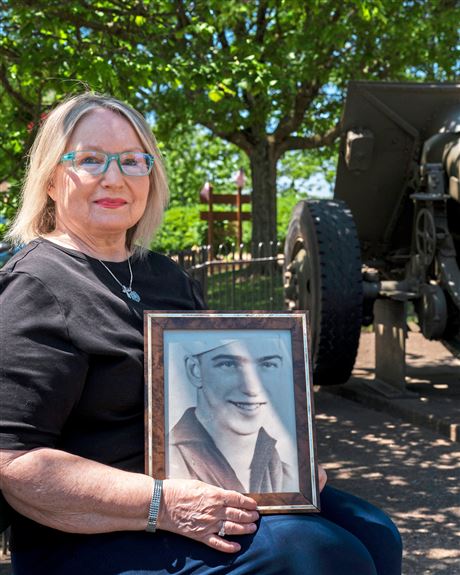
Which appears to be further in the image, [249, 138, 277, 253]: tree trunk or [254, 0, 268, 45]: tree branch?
[249, 138, 277, 253]: tree trunk

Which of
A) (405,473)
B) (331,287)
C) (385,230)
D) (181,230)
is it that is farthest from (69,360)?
(181,230)

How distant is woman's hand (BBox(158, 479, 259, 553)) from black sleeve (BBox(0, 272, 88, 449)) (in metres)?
0.29

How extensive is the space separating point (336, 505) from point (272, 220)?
1661 centimetres

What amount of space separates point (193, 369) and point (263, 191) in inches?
665

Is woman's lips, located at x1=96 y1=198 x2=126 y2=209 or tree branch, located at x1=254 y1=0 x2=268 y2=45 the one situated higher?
tree branch, located at x1=254 y1=0 x2=268 y2=45

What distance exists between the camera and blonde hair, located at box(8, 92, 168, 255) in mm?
2398

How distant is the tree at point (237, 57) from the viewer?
6.28 meters

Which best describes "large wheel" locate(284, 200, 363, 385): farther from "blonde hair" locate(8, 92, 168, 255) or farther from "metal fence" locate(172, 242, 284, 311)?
"blonde hair" locate(8, 92, 168, 255)

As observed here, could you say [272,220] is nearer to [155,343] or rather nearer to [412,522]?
[412,522]

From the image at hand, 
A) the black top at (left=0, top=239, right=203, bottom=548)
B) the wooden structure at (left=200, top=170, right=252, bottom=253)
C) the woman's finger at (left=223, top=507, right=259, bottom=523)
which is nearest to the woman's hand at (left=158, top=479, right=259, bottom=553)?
the woman's finger at (left=223, top=507, right=259, bottom=523)

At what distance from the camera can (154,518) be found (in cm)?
208

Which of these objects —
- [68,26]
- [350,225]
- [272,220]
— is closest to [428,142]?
[350,225]

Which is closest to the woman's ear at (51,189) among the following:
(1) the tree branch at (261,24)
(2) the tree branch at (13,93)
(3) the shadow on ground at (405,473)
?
(3) the shadow on ground at (405,473)

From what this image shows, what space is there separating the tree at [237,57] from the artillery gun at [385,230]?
1143 millimetres
